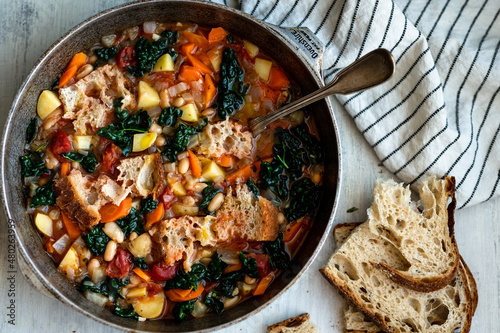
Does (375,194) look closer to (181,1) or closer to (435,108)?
(435,108)

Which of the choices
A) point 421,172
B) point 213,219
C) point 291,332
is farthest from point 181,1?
point 291,332

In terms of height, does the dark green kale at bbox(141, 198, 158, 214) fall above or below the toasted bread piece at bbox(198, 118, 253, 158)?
below

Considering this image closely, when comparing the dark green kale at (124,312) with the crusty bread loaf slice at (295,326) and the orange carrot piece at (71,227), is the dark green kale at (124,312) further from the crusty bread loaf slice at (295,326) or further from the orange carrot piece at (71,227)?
the crusty bread loaf slice at (295,326)

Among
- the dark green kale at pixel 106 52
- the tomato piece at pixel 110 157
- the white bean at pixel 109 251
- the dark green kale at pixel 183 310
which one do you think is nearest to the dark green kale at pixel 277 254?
the dark green kale at pixel 183 310

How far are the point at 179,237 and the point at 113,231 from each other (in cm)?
52

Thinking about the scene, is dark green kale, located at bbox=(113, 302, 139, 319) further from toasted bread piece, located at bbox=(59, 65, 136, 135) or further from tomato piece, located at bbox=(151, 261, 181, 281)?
toasted bread piece, located at bbox=(59, 65, 136, 135)

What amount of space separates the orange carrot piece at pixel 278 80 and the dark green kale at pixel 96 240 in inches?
72.0

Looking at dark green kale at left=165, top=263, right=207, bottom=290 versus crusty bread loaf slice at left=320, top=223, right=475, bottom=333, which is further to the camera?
crusty bread loaf slice at left=320, top=223, right=475, bottom=333

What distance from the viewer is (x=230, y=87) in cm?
408

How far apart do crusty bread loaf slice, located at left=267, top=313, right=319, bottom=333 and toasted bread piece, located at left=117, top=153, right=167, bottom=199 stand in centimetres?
156

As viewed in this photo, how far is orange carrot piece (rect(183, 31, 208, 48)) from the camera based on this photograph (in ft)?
13.4

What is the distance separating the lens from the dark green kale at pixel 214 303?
13.4 ft

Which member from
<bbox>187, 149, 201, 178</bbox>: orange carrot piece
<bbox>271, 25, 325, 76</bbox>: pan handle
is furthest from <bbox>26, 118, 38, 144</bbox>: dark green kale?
<bbox>271, 25, 325, 76</bbox>: pan handle

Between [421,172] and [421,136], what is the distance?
318 mm
